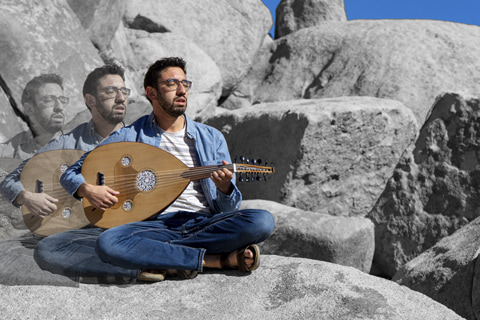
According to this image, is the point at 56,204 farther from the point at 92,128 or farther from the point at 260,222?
the point at 260,222

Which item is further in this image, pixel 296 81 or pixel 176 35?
pixel 296 81

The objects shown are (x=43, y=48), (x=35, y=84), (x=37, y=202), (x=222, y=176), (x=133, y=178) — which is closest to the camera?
(x=222, y=176)

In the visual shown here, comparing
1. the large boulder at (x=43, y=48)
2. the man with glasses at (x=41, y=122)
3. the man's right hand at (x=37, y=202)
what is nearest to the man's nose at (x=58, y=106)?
the man with glasses at (x=41, y=122)

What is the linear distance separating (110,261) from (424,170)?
3.94 meters

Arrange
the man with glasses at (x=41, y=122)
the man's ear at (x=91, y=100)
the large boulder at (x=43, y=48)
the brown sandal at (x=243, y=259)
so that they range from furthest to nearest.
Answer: the large boulder at (x=43, y=48) → the man with glasses at (x=41, y=122) → the man's ear at (x=91, y=100) → the brown sandal at (x=243, y=259)

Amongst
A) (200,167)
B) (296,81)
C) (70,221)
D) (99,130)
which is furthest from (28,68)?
(296,81)

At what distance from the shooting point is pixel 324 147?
273 inches

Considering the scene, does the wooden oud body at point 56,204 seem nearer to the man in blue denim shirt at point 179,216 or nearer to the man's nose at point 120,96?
the man in blue denim shirt at point 179,216

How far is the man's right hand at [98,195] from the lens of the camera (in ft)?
10.1

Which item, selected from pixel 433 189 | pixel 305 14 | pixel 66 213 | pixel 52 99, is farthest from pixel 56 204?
pixel 305 14

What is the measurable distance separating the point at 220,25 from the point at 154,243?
8.75 meters

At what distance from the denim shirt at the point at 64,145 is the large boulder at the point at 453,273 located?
2672 millimetres

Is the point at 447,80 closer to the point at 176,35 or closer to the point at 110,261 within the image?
the point at 176,35

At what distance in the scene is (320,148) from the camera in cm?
691
